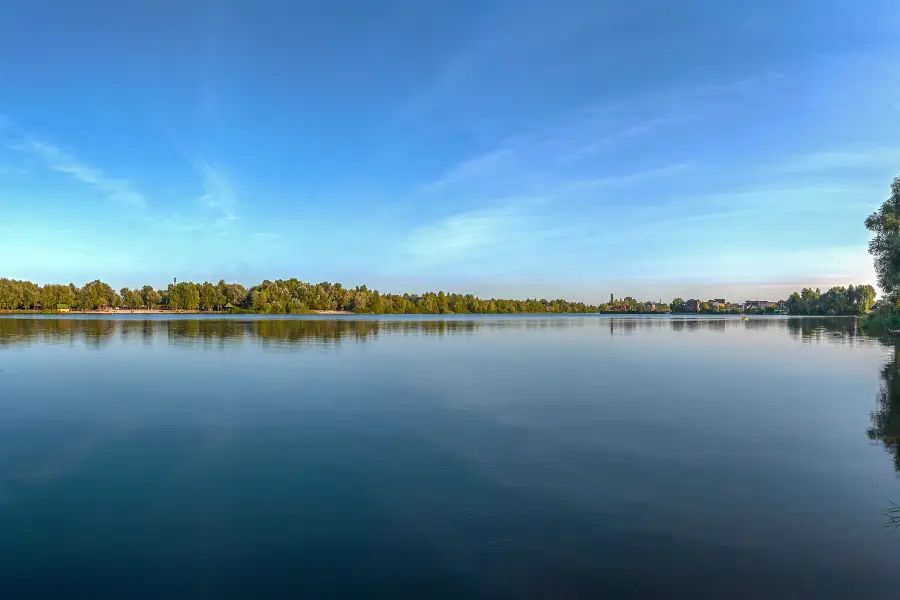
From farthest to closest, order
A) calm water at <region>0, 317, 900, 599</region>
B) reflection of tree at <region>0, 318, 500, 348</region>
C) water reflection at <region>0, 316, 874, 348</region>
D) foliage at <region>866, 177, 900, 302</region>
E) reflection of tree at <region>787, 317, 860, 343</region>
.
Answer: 1. reflection of tree at <region>787, 317, 860, 343</region>
2. water reflection at <region>0, 316, 874, 348</region>
3. reflection of tree at <region>0, 318, 500, 348</region>
4. foliage at <region>866, 177, 900, 302</region>
5. calm water at <region>0, 317, 900, 599</region>

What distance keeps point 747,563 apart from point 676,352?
39.1 meters

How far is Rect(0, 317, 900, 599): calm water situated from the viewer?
7410 mm

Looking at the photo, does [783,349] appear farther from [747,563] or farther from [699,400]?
[747,563]

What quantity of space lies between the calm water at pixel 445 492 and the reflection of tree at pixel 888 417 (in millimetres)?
175

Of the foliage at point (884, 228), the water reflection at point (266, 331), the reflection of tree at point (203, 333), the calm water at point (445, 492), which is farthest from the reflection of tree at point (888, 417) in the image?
the reflection of tree at point (203, 333)

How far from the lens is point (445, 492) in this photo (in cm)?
1062

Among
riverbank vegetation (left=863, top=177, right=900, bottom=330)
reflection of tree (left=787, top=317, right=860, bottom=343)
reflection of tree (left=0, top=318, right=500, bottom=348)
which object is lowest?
reflection of tree (left=787, top=317, right=860, bottom=343)

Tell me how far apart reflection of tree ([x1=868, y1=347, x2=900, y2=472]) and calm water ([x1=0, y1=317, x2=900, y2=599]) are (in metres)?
0.18

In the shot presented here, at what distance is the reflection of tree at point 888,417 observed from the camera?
14773 mm

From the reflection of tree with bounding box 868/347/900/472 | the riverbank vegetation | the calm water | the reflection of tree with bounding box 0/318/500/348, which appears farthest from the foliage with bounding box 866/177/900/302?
the reflection of tree with bounding box 0/318/500/348

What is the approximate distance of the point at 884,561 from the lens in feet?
26.2

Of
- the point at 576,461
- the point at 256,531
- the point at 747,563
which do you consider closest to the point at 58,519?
the point at 256,531

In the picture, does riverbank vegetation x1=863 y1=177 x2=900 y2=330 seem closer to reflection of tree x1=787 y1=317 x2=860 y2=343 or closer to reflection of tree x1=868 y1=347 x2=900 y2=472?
reflection of tree x1=787 y1=317 x2=860 y2=343

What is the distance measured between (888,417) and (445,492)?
57.9ft
